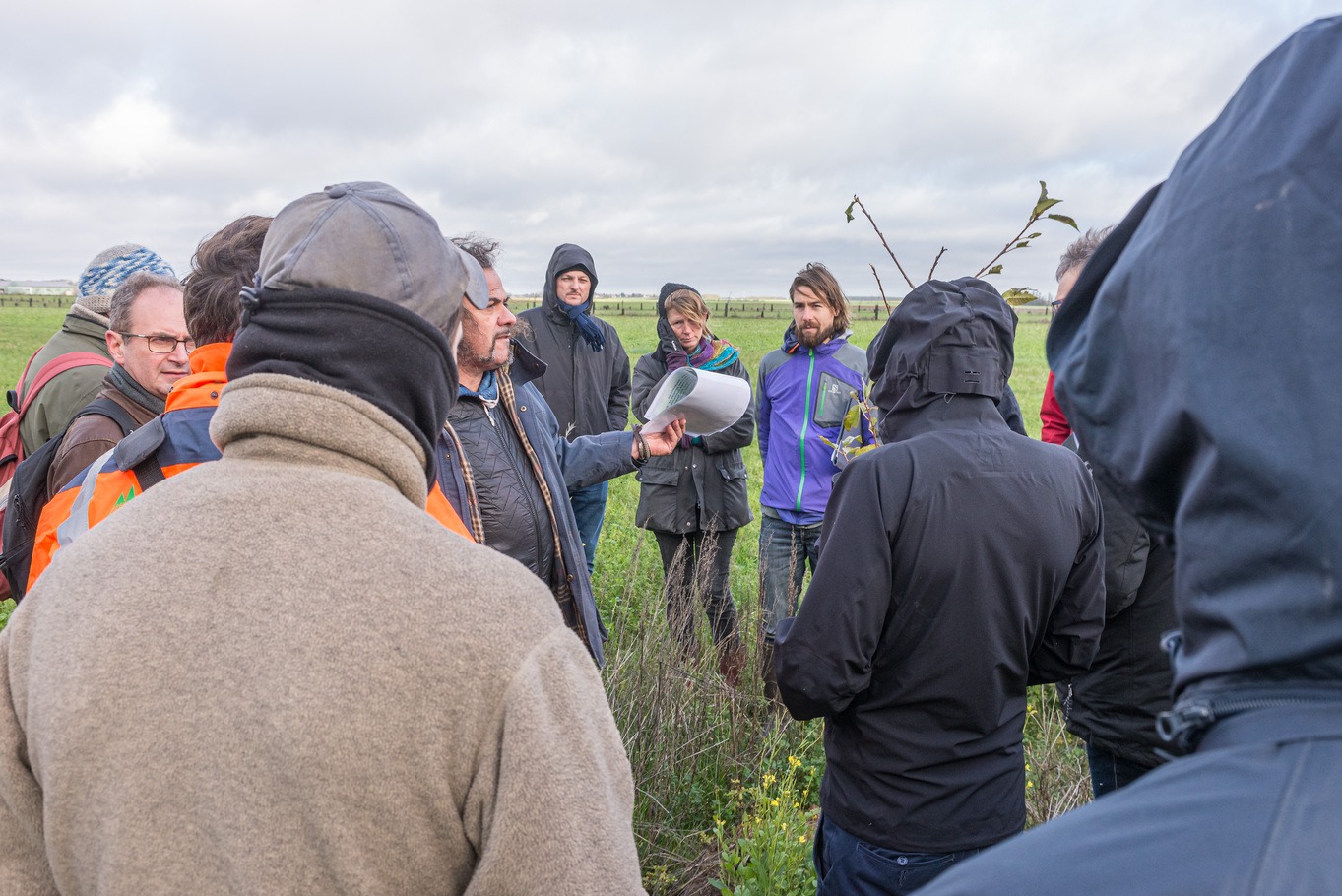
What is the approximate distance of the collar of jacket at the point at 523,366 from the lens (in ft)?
10.2

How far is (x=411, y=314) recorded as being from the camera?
119cm

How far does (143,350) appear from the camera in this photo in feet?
9.62

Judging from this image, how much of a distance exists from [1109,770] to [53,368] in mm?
4065

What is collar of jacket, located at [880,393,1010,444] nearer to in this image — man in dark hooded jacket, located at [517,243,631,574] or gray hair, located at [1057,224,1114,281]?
gray hair, located at [1057,224,1114,281]

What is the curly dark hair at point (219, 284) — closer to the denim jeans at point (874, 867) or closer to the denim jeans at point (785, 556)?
the denim jeans at point (874, 867)

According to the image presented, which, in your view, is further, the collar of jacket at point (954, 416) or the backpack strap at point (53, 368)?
the backpack strap at point (53, 368)

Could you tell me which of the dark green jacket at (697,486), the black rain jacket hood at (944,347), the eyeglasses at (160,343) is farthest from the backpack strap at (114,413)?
the dark green jacket at (697,486)

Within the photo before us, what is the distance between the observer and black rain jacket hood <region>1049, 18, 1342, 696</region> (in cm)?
58

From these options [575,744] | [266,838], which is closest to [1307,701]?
[575,744]

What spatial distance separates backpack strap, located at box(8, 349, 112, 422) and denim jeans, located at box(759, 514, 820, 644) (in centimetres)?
332

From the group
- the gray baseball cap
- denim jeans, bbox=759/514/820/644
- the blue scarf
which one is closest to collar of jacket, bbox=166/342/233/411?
the gray baseball cap

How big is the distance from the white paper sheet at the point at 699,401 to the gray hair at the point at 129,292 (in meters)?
1.77

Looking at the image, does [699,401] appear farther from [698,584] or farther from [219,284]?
[219,284]

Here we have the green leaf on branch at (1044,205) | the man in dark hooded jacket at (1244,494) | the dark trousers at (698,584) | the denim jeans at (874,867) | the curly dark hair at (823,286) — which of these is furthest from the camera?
the curly dark hair at (823,286)
